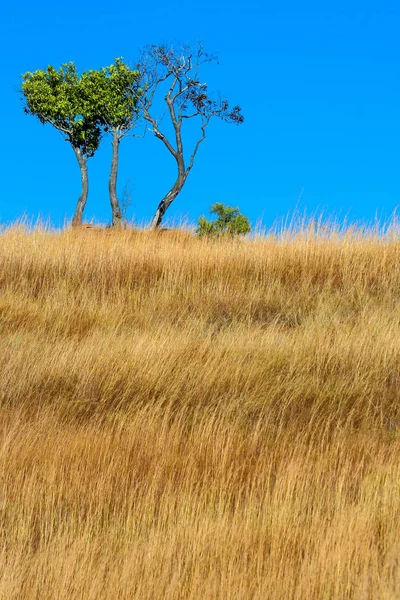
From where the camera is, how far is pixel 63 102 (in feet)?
95.5

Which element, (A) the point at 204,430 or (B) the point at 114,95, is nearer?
(A) the point at 204,430

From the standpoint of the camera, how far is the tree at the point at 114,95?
2856cm

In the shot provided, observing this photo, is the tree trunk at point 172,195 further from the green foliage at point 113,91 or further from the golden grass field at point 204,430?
the golden grass field at point 204,430

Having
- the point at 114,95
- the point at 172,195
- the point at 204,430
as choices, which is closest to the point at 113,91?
the point at 114,95

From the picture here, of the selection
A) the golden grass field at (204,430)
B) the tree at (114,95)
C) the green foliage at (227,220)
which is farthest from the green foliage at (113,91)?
the golden grass field at (204,430)

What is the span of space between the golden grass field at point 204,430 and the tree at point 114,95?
1930cm

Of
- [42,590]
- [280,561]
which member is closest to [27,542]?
[42,590]

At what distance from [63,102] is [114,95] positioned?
2370mm

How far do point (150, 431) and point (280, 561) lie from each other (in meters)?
1.94

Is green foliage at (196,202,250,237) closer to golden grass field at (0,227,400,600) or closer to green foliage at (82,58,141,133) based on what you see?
green foliage at (82,58,141,133)

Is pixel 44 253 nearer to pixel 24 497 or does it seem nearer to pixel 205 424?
pixel 205 424

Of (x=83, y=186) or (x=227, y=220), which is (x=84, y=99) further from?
(x=227, y=220)

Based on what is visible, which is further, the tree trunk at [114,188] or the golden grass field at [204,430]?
the tree trunk at [114,188]

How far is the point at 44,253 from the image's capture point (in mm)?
10906
